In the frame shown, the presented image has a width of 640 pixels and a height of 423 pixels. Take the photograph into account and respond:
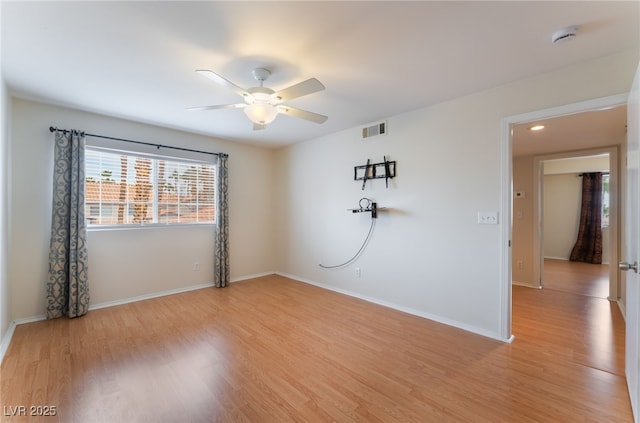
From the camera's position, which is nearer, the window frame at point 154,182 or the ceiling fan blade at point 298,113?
the ceiling fan blade at point 298,113

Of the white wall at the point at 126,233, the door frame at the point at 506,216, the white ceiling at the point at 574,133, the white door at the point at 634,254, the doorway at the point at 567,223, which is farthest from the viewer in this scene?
the doorway at the point at 567,223

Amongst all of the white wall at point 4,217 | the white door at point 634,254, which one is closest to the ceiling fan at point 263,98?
the white wall at point 4,217

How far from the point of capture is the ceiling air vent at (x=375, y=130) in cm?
359

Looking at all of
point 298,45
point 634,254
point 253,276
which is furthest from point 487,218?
point 253,276

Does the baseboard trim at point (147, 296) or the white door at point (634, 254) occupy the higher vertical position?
the white door at point (634, 254)

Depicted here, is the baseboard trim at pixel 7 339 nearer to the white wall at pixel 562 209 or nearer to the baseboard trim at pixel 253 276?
the baseboard trim at pixel 253 276

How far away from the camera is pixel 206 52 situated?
2.04m

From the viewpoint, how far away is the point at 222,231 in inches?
174

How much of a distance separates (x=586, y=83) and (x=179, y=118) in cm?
428

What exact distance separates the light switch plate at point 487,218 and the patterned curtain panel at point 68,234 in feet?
14.8

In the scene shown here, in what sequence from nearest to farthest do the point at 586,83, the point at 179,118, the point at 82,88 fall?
the point at 586,83
the point at 82,88
the point at 179,118

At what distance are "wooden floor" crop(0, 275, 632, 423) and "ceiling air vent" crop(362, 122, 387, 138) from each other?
2.36 meters

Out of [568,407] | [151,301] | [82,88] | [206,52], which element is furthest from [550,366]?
[82,88]

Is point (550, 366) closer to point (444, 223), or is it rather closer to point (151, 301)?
point (444, 223)
